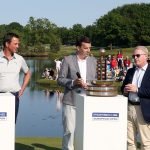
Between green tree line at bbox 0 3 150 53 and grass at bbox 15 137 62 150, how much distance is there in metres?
104

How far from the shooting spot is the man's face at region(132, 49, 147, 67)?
7738mm

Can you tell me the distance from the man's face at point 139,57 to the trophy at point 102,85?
527mm

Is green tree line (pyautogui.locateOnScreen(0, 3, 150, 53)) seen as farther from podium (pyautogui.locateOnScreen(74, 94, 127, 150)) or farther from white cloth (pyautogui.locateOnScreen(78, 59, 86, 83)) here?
podium (pyautogui.locateOnScreen(74, 94, 127, 150))

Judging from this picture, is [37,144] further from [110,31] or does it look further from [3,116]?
[110,31]

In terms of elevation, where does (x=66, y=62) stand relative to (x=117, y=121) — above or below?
above

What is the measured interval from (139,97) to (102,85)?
2.51 feet

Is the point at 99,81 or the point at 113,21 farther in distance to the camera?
the point at 113,21

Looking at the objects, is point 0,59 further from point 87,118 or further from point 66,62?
point 87,118

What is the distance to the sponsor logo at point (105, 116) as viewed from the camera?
719 centimetres

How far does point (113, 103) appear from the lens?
7207 millimetres

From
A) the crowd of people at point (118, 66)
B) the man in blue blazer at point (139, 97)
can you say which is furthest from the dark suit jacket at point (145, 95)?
the crowd of people at point (118, 66)

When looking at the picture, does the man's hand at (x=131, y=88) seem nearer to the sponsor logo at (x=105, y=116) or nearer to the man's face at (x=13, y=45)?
the sponsor logo at (x=105, y=116)

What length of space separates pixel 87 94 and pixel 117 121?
0.61 metres

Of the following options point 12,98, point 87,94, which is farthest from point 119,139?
point 12,98
